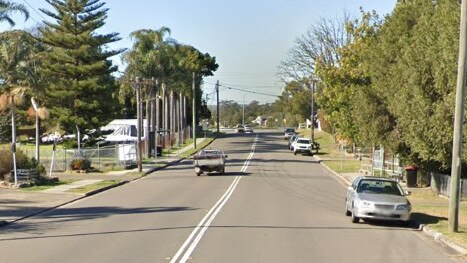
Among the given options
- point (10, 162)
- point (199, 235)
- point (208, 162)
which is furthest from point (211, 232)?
point (208, 162)

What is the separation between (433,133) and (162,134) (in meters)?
52.9

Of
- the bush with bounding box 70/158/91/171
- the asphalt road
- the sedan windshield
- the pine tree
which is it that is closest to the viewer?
the asphalt road

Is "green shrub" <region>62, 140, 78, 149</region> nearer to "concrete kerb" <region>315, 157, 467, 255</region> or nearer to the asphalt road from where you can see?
the asphalt road

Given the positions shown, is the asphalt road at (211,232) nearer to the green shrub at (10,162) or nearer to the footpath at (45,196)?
the footpath at (45,196)

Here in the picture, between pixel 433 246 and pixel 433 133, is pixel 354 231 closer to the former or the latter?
pixel 433 246

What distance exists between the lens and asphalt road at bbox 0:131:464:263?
12680 mm

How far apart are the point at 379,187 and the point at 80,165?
27485mm

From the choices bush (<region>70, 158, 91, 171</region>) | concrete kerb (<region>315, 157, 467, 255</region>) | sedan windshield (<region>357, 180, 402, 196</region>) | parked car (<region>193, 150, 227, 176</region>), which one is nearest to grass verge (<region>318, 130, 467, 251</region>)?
concrete kerb (<region>315, 157, 467, 255</region>)

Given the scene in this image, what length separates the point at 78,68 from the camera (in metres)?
56.2

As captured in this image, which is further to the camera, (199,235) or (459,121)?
(459,121)

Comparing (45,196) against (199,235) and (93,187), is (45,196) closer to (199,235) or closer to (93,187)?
(93,187)

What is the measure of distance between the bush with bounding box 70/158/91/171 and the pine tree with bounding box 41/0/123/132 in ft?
41.4

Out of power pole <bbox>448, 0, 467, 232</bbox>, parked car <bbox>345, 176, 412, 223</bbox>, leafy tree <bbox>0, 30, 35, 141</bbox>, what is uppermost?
leafy tree <bbox>0, 30, 35, 141</bbox>

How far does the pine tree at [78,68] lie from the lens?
56.4 metres
